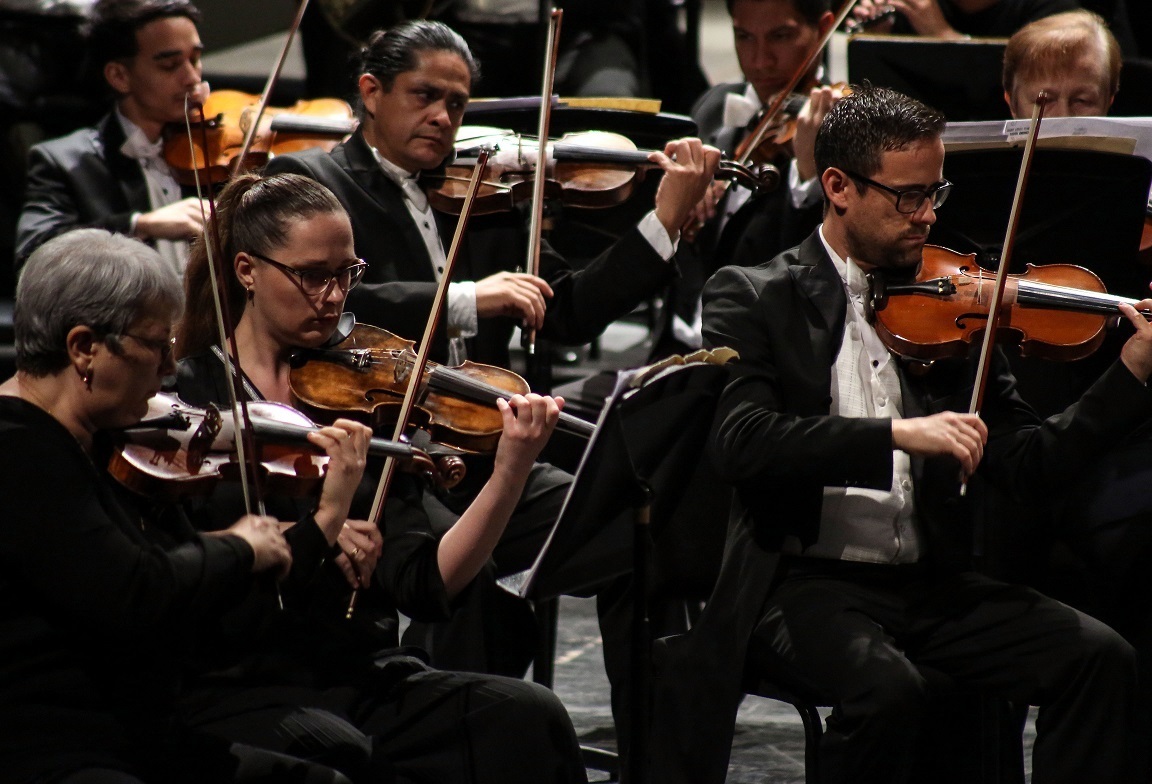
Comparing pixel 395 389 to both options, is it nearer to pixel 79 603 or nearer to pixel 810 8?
pixel 79 603

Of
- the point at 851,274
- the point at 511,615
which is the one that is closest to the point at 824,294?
the point at 851,274

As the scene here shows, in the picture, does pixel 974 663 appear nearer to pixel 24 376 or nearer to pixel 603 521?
pixel 603 521

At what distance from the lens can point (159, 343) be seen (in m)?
1.73

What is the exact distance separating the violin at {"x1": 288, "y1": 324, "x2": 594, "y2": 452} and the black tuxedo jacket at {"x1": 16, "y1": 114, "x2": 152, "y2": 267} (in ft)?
4.72

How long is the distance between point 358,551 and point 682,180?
47.1 inches

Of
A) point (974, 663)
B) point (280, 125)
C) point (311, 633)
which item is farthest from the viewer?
point (280, 125)

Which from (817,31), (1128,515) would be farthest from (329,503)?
(817,31)

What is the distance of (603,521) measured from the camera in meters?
1.92

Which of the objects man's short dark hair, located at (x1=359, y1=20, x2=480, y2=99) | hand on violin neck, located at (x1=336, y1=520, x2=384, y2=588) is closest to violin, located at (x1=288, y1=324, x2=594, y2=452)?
hand on violin neck, located at (x1=336, y1=520, x2=384, y2=588)

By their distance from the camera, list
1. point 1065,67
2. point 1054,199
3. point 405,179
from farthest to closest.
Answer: point 405,179 → point 1065,67 → point 1054,199

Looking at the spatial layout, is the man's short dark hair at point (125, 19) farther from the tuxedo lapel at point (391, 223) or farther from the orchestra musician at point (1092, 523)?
the orchestra musician at point (1092, 523)

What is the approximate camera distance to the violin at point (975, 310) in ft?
7.32

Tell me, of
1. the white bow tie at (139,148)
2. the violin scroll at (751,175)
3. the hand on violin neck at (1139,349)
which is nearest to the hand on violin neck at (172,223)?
the white bow tie at (139,148)

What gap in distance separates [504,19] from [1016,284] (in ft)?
8.89
